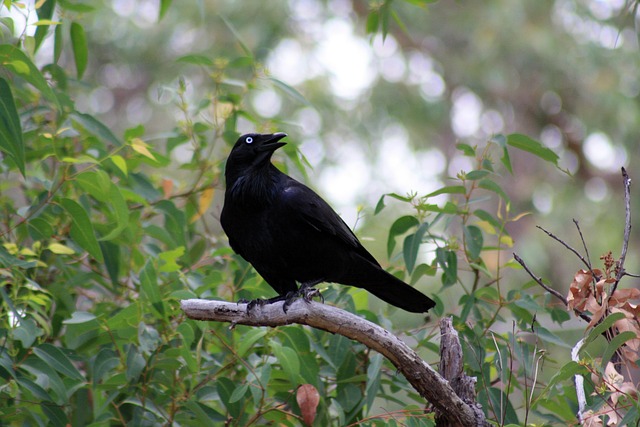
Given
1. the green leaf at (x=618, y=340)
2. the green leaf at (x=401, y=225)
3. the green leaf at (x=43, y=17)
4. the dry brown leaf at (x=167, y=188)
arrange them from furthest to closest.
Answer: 1. the dry brown leaf at (x=167, y=188)
2. the green leaf at (x=401, y=225)
3. the green leaf at (x=43, y=17)
4. the green leaf at (x=618, y=340)

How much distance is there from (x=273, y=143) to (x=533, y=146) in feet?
4.36

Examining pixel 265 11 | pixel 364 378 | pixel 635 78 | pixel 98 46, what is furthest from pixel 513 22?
pixel 364 378

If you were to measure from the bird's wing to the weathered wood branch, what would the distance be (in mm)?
714

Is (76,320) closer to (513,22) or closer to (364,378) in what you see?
(364,378)

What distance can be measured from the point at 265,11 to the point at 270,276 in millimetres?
8648

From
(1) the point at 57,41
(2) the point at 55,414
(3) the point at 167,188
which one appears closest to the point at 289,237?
(3) the point at 167,188

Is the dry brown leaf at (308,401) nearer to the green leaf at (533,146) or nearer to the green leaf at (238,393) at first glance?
the green leaf at (238,393)

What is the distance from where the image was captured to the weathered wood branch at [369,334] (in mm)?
2764

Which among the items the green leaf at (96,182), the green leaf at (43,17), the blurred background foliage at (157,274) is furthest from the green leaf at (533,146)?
the green leaf at (43,17)

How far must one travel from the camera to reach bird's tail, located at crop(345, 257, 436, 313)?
3945mm

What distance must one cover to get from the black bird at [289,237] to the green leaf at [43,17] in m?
1.13

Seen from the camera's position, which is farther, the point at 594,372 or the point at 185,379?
the point at 185,379

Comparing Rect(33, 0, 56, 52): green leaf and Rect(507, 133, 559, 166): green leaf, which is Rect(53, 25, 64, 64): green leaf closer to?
Rect(33, 0, 56, 52): green leaf

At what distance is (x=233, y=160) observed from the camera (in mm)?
4168
